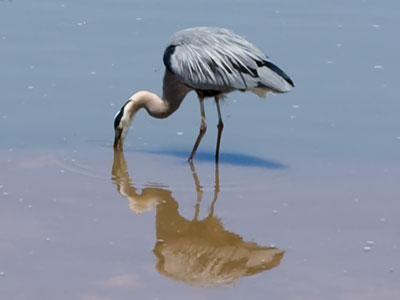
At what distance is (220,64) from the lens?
914 centimetres

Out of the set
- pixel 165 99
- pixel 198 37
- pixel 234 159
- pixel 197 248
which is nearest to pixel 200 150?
pixel 234 159

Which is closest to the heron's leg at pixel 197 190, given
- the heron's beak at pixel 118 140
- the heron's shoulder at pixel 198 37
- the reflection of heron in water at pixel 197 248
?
the reflection of heron in water at pixel 197 248

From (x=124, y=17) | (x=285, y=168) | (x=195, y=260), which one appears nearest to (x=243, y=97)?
(x=285, y=168)

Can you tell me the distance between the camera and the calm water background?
691 centimetres

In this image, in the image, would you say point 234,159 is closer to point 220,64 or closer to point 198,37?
point 220,64

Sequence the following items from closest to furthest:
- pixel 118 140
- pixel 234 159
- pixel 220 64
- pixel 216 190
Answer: pixel 216 190, pixel 220 64, pixel 234 159, pixel 118 140

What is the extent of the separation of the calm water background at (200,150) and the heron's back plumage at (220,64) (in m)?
0.65

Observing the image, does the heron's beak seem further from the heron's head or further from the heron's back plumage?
the heron's back plumage

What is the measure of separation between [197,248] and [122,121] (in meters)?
2.43

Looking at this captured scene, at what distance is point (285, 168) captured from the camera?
9.02 meters

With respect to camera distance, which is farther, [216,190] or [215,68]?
[215,68]

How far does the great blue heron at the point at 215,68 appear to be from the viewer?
29.8ft

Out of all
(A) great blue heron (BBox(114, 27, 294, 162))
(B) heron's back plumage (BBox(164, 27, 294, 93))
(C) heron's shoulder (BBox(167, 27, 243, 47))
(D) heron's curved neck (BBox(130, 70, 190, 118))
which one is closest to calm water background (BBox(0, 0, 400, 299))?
(D) heron's curved neck (BBox(130, 70, 190, 118))

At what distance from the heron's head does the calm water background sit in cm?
12
